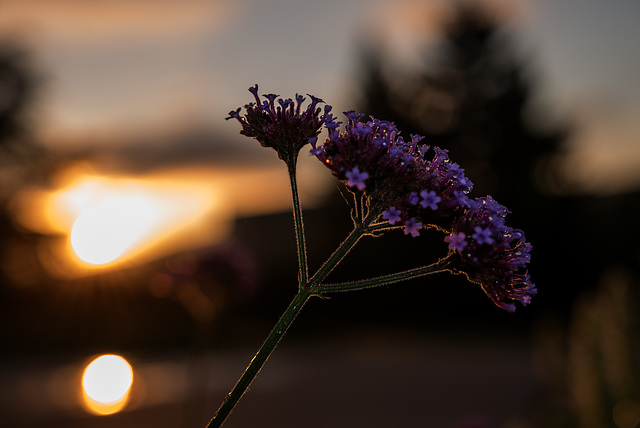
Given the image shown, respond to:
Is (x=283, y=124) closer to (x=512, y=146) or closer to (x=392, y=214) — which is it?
(x=392, y=214)

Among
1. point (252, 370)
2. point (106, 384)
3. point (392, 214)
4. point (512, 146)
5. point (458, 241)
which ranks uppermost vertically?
Answer: point (512, 146)

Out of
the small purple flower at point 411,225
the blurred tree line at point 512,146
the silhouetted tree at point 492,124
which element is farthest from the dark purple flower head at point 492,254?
the silhouetted tree at point 492,124

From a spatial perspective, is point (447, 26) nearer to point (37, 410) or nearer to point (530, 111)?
point (530, 111)

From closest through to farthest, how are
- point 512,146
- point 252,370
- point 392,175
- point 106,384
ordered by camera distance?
1. point 252,370
2. point 392,175
3. point 106,384
4. point 512,146

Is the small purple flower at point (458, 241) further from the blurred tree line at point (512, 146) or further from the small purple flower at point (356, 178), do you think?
the blurred tree line at point (512, 146)

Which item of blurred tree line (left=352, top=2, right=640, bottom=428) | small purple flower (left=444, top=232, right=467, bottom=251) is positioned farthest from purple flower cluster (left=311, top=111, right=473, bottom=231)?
blurred tree line (left=352, top=2, right=640, bottom=428)

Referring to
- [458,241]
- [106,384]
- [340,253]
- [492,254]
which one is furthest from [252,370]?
[106,384]

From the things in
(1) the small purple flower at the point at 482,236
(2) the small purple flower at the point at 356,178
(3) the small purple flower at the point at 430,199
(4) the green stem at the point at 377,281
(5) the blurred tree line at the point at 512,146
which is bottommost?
(4) the green stem at the point at 377,281

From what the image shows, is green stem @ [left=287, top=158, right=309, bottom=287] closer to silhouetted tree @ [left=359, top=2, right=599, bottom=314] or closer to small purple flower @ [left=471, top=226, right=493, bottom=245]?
small purple flower @ [left=471, top=226, right=493, bottom=245]
